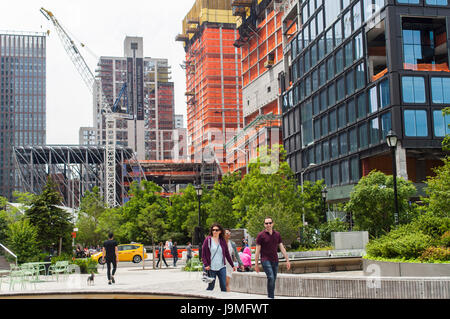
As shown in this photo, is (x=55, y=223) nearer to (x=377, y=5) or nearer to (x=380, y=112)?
(x=380, y=112)

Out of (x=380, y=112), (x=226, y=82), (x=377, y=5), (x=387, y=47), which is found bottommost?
(x=380, y=112)

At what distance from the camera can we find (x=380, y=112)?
53.6m

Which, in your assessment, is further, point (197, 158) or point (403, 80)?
point (197, 158)

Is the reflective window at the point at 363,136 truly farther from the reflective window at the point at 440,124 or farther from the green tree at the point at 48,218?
the green tree at the point at 48,218

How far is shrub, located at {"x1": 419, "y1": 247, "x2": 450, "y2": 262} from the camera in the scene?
15.8 meters

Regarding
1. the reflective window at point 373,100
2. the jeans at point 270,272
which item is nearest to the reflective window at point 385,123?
the reflective window at point 373,100

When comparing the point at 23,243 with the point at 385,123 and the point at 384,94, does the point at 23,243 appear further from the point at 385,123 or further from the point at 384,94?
the point at 384,94

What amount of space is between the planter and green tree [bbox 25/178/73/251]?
1920 centimetres

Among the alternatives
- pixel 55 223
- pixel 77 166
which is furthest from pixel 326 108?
pixel 77 166

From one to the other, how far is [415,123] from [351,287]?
136ft

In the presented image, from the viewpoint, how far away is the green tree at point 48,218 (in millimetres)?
31928

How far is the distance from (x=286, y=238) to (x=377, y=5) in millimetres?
27144

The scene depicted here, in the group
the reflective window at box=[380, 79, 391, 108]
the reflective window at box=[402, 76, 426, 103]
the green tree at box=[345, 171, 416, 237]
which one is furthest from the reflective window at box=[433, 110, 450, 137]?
the green tree at box=[345, 171, 416, 237]

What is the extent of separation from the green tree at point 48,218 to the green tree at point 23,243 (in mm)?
1586
